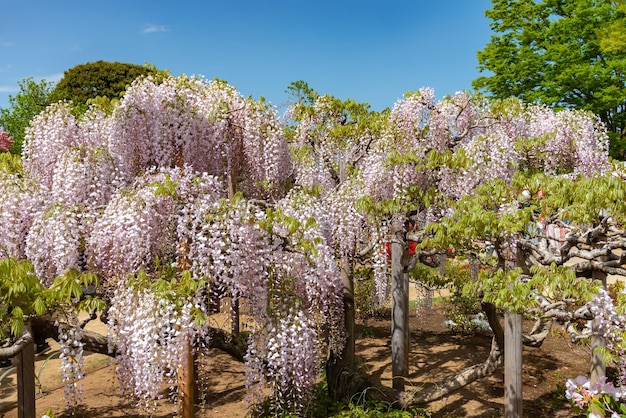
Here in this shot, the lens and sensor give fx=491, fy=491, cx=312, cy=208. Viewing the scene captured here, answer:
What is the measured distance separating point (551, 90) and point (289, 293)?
1787 cm

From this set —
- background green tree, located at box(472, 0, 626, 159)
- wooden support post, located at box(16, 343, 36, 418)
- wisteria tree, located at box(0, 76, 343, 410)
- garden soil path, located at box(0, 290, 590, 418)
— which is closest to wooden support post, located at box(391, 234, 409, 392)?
garden soil path, located at box(0, 290, 590, 418)

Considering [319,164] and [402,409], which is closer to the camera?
[402,409]

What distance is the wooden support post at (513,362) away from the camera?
→ 496cm

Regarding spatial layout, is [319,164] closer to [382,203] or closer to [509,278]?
[382,203]

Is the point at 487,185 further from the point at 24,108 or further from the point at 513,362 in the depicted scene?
the point at 24,108

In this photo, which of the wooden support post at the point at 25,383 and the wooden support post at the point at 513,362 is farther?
the wooden support post at the point at 25,383

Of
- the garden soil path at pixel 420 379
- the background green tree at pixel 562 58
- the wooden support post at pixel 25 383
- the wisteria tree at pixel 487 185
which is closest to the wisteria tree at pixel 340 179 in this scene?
the wisteria tree at pixel 487 185

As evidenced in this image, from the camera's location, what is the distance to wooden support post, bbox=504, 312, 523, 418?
4957 millimetres

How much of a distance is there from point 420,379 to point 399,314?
4.04 ft

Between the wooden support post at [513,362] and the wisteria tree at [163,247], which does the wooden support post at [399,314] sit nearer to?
the wisteria tree at [163,247]

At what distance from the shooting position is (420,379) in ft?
24.6

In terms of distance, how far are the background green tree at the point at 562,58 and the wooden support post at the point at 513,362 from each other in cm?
1457

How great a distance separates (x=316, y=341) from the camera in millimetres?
5020

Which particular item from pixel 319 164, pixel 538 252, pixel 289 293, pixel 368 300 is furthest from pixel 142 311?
pixel 368 300
